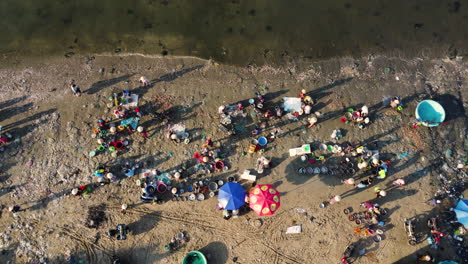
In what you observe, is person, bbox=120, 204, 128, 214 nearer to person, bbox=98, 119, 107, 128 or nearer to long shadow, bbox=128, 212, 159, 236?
long shadow, bbox=128, 212, 159, 236

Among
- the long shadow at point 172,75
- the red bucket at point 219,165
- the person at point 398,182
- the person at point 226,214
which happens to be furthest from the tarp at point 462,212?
the long shadow at point 172,75

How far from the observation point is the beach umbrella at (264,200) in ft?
43.5

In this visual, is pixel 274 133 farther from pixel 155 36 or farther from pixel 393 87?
pixel 155 36

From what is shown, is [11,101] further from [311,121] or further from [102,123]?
[311,121]

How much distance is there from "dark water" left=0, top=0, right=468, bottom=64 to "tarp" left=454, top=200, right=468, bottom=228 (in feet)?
31.7

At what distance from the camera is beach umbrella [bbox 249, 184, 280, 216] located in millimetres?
13266

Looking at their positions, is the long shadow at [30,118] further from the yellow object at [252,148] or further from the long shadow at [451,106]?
the long shadow at [451,106]

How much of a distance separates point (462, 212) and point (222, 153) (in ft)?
42.2

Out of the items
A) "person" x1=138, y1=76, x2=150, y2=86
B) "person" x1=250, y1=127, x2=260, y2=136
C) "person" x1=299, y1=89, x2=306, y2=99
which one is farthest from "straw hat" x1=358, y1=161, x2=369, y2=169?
"person" x1=138, y1=76, x2=150, y2=86

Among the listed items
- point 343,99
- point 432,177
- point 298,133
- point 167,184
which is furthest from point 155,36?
point 432,177

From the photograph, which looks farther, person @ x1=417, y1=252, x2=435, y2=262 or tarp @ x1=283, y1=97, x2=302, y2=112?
tarp @ x1=283, y1=97, x2=302, y2=112

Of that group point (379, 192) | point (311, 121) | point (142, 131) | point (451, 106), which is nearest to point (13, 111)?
point (142, 131)

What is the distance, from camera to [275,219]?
49.7 ft

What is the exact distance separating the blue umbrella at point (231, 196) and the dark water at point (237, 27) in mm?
8066
